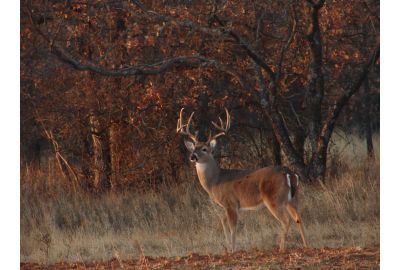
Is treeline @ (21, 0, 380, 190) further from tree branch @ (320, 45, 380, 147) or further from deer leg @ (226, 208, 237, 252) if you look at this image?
deer leg @ (226, 208, 237, 252)

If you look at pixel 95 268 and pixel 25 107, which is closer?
pixel 95 268

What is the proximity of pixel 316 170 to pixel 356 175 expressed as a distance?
2.76 feet

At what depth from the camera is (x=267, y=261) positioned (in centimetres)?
966

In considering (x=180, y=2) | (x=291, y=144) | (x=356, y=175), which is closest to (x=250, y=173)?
(x=291, y=144)

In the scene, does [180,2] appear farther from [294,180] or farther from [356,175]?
[294,180]

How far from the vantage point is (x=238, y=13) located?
13781 mm

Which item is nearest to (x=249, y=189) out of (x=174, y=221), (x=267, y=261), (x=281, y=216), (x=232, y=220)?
(x=232, y=220)

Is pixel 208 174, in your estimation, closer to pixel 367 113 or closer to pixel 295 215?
pixel 295 215

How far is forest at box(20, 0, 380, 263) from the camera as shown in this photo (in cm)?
1321

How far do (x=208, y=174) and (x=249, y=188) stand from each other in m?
0.69

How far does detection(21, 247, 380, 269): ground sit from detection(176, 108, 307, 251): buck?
56cm

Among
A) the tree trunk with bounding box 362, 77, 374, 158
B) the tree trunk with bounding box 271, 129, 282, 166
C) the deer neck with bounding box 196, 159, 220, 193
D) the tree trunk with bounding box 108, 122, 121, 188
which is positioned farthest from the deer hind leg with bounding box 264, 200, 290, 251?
the tree trunk with bounding box 362, 77, 374, 158

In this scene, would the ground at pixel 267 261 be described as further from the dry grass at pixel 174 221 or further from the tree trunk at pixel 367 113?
the tree trunk at pixel 367 113
